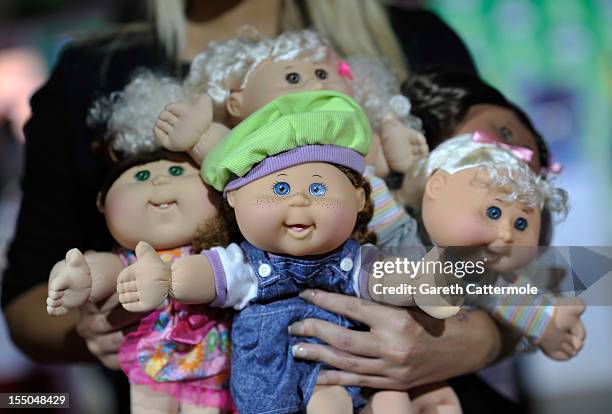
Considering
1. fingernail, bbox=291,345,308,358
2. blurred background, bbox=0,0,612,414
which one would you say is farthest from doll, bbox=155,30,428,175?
blurred background, bbox=0,0,612,414

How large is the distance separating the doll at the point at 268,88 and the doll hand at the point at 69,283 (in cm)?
19

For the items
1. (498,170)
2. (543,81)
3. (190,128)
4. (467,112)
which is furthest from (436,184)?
(543,81)

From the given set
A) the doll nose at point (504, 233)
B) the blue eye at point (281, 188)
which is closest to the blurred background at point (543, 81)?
the doll nose at point (504, 233)

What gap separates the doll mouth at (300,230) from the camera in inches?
28.1

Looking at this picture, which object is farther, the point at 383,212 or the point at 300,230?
the point at 383,212

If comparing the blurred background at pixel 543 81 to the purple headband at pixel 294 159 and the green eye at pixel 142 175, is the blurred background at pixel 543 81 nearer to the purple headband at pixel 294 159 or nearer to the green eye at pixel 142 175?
the green eye at pixel 142 175

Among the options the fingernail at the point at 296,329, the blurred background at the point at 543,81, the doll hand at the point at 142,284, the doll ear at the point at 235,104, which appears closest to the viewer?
the doll hand at the point at 142,284

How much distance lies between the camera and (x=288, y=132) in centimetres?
72

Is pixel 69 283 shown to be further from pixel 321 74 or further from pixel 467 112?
pixel 467 112

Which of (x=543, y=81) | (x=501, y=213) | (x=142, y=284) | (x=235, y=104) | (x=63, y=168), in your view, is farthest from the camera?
(x=543, y=81)

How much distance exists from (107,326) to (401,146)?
425 mm

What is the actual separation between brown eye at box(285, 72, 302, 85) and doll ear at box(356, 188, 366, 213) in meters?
0.17

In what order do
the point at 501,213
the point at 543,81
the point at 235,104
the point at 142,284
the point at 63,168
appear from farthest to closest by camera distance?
the point at 543,81
the point at 63,168
the point at 235,104
the point at 501,213
the point at 142,284

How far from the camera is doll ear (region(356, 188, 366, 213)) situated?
2.52ft
